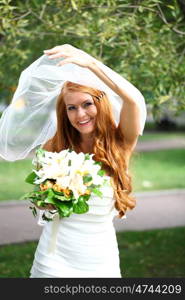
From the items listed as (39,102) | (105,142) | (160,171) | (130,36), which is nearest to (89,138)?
(105,142)

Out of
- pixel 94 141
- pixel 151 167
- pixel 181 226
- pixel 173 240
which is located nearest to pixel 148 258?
pixel 173 240

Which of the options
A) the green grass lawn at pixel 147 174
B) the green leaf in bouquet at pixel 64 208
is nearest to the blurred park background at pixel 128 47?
the green leaf in bouquet at pixel 64 208

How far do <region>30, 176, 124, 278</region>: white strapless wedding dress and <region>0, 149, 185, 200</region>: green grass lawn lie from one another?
23.7 feet

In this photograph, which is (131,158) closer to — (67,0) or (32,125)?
(32,125)

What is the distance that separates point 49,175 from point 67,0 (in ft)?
7.65

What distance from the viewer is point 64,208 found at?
3359mm

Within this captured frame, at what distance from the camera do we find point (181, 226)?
961 cm

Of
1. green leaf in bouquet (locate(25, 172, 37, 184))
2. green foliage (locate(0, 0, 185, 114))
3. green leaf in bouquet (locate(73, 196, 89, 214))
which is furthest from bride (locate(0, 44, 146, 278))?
green foliage (locate(0, 0, 185, 114))

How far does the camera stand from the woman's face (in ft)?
12.0

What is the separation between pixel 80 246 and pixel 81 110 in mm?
811

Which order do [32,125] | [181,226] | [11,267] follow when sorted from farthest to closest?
[181,226] → [11,267] → [32,125]

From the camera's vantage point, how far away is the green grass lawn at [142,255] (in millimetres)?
7289

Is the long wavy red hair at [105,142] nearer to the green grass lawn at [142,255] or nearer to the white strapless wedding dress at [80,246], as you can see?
the white strapless wedding dress at [80,246]

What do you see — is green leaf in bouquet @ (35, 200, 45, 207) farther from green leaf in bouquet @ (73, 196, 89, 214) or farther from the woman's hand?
the woman's hand
